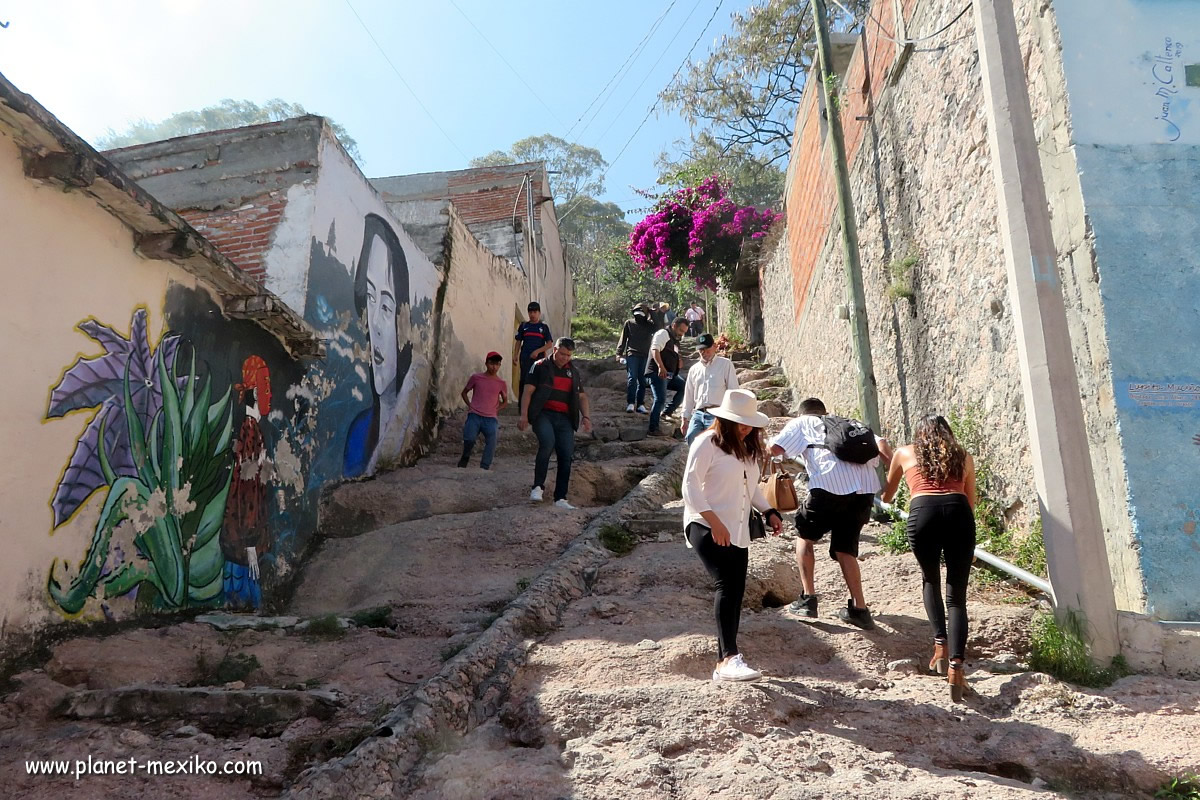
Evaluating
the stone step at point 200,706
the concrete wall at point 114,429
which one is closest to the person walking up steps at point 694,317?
the concrete wall at point 114,429

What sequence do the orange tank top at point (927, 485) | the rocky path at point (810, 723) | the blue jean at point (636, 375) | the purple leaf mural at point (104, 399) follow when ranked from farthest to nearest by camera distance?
the blue jean at point (636, 375), the purple leaf mural at point (104, 399), the orange tank top at point (927, 485), the rocky path at point (810, 723)

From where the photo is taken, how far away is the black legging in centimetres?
389

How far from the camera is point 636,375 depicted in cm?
1150

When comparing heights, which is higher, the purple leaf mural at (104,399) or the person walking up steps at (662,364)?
the person walking up steps at (662,364)

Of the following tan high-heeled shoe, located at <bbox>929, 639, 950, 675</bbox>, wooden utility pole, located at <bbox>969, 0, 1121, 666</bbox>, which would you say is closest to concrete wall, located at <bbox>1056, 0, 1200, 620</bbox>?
wooden utility pole, located at <bbox>969, 0, 1121, 666</bbox>

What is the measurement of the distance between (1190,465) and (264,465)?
6.22 metres

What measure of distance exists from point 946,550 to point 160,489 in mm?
4675

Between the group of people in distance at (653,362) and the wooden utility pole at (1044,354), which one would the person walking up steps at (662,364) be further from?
the wooden utility pole at (1044,354)

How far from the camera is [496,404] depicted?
29.5 feet

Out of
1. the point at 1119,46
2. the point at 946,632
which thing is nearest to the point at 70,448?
the point at 946,632

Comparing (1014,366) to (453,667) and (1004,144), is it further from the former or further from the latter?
(453,667)

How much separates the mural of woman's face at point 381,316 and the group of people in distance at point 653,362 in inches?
127

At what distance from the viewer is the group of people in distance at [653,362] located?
Result: 9.91 metres
